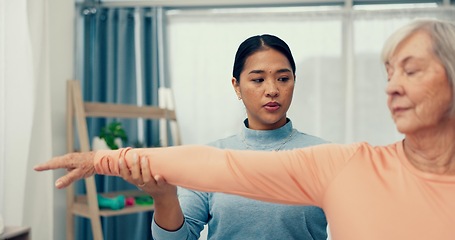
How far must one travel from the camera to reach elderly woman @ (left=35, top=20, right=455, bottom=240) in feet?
3.03

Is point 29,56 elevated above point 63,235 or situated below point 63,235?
above

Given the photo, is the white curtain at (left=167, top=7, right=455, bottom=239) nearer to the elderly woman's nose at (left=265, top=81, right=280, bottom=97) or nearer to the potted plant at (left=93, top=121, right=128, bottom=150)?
the potted plant at (left=93, top=121, right=128, bottom=150)

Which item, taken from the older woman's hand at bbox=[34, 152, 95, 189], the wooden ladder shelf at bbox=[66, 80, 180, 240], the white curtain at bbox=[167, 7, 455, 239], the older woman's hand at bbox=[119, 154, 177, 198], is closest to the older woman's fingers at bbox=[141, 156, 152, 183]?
the older woman's hand at bbox=[119, 154, 177, 198]

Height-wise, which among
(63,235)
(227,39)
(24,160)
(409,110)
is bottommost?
(63,235)

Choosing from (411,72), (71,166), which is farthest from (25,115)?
(411,72)

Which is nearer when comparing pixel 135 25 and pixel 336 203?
pixel 336 203

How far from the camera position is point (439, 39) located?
931mm

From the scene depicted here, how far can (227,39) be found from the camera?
12.8 feet

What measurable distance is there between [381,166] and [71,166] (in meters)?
0.60

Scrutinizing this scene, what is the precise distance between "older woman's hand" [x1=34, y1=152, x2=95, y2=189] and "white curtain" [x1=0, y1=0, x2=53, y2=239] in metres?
1.76

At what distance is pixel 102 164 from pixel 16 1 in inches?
78.2

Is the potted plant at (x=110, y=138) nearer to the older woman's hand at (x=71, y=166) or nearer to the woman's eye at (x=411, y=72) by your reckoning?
the older woman's hand at (x=71, y=166)

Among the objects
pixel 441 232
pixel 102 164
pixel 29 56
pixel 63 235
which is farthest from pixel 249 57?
pixel 63 235

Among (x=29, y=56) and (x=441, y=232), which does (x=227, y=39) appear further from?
(x=441, y=232)
